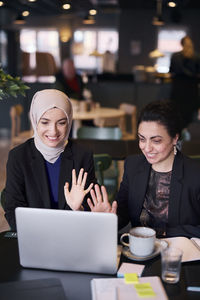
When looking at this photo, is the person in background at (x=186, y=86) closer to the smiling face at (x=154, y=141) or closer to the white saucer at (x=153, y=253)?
the smiling face at (x=154, y=141)

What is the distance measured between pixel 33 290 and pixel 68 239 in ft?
0.66

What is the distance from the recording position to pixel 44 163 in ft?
7.27

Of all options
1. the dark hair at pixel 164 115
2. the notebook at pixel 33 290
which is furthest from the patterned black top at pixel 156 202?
the notebook at pixel 33 290

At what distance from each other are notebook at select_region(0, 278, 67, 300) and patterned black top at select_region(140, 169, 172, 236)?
77cm

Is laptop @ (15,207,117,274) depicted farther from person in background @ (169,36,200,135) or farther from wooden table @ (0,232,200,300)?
person in background @ (169,36,200,135)

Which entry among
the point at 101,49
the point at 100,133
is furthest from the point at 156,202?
the point at 101,49

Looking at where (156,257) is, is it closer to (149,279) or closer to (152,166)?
(149,279)

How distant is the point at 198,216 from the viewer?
207 centimetres

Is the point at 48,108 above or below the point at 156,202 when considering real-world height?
above

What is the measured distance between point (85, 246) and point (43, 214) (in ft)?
0.60

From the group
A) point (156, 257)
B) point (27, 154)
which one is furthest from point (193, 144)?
point (156, 257)

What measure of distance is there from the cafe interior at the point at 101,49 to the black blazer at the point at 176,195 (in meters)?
3.61

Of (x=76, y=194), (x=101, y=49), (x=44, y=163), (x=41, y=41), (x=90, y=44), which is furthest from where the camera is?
(x=101, y=49)

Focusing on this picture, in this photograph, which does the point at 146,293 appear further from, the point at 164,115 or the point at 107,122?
the point at 107,122
